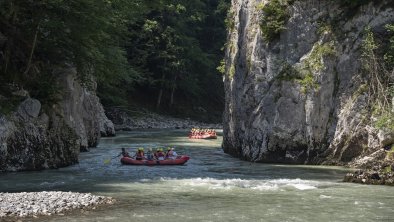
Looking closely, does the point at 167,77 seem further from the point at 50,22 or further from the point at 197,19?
the point at 50,22

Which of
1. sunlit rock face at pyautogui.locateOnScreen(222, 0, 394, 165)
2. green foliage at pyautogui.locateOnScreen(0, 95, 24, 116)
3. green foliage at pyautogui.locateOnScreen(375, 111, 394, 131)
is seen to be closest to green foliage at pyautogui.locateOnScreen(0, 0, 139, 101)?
green foliage at pyautogui.locateOnScreen(0, 95, 24, 116)

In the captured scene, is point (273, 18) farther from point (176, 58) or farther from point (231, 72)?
point (176, 58)

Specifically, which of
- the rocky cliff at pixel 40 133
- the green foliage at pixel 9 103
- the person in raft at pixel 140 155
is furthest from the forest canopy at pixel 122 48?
the person in raft at pixel 140 155

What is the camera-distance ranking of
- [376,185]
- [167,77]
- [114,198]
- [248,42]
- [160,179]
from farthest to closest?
1. [167,77]
2. [248,42]
3. [160,179]
4. [376,185]
5. [114,198]

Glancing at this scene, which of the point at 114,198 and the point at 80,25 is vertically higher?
the point at 80,25

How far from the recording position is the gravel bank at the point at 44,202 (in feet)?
47.7

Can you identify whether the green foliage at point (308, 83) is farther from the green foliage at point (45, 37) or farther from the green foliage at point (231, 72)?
the green foliage at point (45, 37)

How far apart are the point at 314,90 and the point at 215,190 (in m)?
9.31

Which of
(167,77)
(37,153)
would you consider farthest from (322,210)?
(167,77)

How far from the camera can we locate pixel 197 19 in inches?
2613

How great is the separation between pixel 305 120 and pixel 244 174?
15.5 ft

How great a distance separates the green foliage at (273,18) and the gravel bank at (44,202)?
1453cm

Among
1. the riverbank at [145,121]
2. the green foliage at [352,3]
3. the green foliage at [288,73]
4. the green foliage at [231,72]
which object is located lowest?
the riverbank at [145,121]

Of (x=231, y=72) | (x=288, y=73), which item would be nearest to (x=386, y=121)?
(x=288, y=73)
